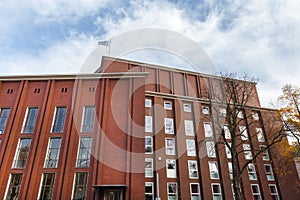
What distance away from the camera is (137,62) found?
29500mm

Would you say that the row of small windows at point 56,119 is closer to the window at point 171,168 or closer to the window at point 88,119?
the window at point 88,119

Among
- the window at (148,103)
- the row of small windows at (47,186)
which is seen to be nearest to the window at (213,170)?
the window at (148,103)

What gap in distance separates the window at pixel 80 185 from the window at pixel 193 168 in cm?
1161

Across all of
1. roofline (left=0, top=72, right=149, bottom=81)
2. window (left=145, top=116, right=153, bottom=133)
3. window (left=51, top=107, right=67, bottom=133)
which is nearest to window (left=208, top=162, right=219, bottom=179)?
window (left=145, top=116, right=153, bottom=133)

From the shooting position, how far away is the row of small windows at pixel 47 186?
1617 centimetres

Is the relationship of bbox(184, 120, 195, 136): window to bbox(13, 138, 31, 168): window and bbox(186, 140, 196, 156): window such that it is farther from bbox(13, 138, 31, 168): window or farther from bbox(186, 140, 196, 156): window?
bbox(13, 138, 31, 168): window

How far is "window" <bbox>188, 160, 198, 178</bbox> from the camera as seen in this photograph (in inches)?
921

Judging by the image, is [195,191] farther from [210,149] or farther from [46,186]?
[46,186]

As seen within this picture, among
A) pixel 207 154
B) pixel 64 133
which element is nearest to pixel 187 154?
pixel 207 154

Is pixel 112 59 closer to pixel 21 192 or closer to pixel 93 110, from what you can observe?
pixel 93 110

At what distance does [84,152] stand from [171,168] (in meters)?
9.90

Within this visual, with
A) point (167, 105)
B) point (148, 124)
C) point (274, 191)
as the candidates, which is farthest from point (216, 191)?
point (167, 105)

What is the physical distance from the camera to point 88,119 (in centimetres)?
1920

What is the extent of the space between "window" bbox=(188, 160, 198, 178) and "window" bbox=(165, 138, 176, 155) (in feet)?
6.99
